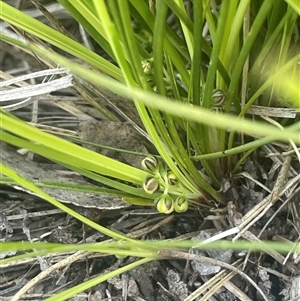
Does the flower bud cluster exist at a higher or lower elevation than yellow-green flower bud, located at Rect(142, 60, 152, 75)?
lower

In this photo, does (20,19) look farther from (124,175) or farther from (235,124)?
(235,124)

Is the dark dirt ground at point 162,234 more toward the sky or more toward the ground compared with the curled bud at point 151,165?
more toward the ground

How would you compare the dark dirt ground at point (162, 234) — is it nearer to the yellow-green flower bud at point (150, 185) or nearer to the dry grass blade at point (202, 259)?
the dry grass blade at point (202, 259)

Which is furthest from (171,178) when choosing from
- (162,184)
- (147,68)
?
(147,68)

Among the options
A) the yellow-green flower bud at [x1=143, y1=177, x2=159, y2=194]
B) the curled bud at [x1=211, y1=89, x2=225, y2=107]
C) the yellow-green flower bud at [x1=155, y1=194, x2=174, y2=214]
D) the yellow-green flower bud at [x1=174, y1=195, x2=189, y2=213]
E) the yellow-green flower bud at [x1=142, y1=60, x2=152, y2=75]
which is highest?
the yellow-green flower bud at [x1=142, y1=60, x2=152, y2=75]

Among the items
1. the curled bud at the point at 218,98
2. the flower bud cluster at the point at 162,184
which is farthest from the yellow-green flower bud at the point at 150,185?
the curled bud at the point at 218,98

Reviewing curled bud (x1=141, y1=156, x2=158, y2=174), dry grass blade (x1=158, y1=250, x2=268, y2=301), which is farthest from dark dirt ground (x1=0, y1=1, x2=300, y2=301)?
curled bud (x1=141, y1=156, x2=158, y2=174)

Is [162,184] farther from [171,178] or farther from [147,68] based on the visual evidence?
[147,68]

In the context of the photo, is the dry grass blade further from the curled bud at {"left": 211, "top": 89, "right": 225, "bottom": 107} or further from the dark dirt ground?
the curled bud at {"left": 211, "top": 89, "right": 225, "bottom": 107}
